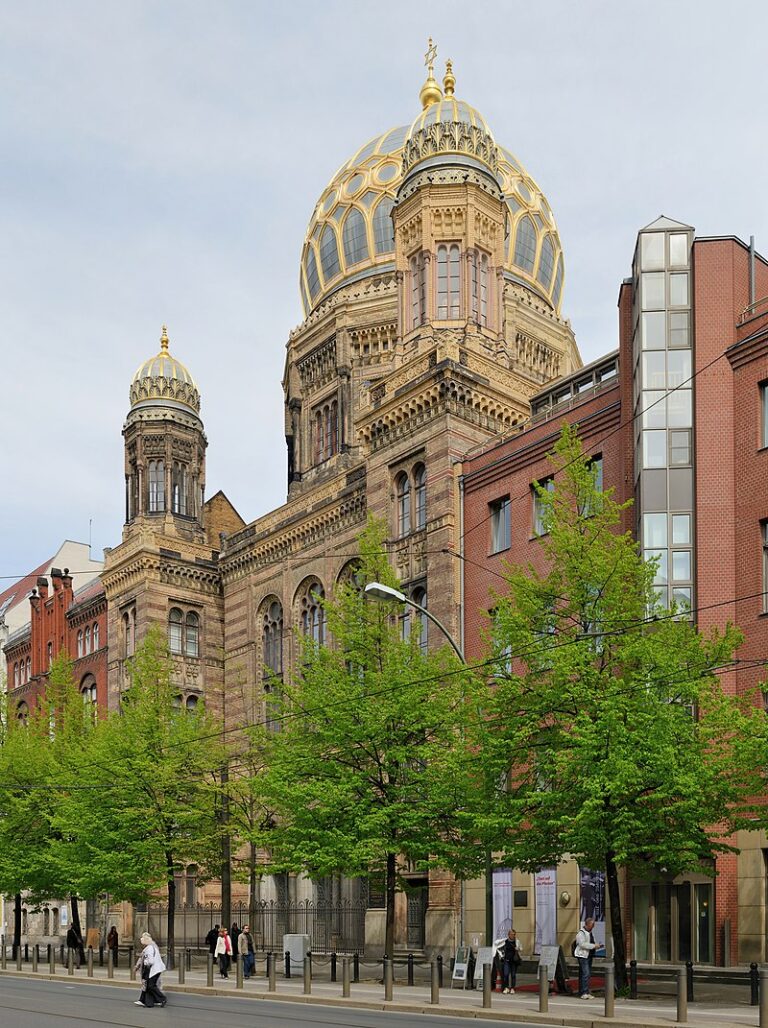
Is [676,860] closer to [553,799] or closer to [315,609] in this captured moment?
[553,799]

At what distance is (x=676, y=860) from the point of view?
26203 millimetres

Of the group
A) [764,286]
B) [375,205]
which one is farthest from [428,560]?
[375,205]

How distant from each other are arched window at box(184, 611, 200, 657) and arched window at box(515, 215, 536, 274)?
25.0 metres

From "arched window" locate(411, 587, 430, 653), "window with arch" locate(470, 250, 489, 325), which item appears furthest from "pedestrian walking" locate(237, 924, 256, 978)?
"window with arch" locate(470, 250, 489, 325)

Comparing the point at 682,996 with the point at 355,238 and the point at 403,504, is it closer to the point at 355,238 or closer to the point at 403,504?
the point at 403,504

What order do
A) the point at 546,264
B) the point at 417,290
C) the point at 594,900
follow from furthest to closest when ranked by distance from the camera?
1. the point at 546,264
2. the point at 417,290
3. the point at 594,900

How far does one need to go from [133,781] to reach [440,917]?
10601mm

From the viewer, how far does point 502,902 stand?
39.9 meters

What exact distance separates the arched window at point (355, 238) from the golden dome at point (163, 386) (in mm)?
10379

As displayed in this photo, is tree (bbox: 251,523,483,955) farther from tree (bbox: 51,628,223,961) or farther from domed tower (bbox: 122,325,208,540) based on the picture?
domed tower (bbox: 122,325,208,540)

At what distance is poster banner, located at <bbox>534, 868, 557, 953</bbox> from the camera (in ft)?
123

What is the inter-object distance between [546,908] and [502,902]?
2.24m

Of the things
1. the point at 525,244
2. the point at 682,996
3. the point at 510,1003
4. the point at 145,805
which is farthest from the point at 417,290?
the point at 682,996

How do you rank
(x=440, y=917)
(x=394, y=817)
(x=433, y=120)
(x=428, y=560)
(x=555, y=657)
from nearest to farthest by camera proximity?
(x=555, y=657) < (x=394, y=817) < (x=440, y=917) < (x=428, y=560) < (x=433, y=120)
